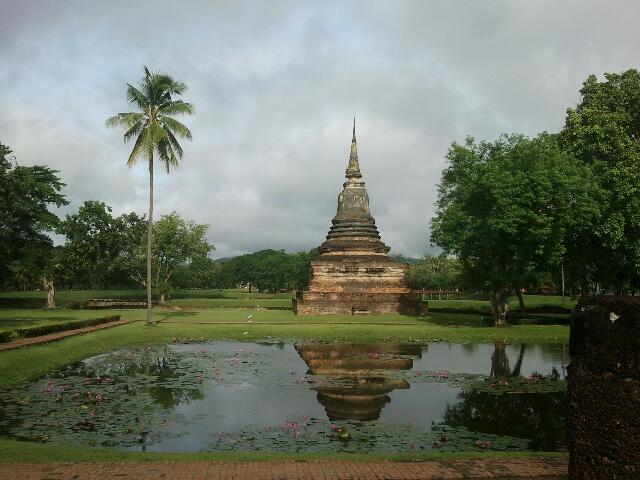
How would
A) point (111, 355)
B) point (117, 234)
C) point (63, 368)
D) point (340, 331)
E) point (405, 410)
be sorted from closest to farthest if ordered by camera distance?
point (405, 410), point (63, 368), point (111, 355), point (340, 331), point (117, 234)

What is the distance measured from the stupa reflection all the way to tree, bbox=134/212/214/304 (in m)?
38.3

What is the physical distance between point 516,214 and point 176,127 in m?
16.7

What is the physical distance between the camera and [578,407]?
5230mm

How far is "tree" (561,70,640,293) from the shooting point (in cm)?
2778

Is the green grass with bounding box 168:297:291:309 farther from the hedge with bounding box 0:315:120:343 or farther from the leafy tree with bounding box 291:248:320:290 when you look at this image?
the leafy tree with bounding box 291:248:320:290

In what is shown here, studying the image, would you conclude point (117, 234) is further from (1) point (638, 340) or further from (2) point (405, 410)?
(1) point (638, 340)

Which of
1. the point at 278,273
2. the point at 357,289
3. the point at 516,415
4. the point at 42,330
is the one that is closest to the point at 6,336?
the point at 42,330

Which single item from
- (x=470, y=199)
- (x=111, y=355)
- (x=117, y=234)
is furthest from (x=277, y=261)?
(x=111, y=355)

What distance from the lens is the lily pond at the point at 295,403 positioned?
884 cm

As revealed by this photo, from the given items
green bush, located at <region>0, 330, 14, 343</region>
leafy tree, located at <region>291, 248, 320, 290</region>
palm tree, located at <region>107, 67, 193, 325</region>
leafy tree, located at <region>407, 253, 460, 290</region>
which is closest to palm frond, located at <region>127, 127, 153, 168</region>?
palm tree, located at <region>107, 67, 193, 325</region>

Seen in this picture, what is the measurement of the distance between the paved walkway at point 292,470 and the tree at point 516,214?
64.2ft

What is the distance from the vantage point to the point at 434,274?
90.1 metres

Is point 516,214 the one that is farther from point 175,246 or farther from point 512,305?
point 175,246

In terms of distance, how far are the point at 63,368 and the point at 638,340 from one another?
49.2 feet
